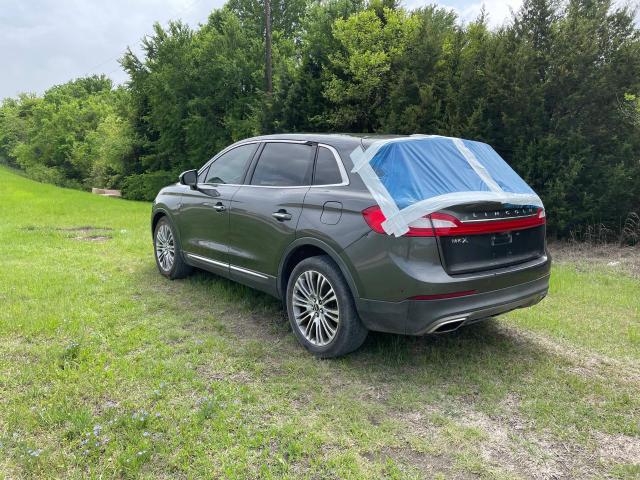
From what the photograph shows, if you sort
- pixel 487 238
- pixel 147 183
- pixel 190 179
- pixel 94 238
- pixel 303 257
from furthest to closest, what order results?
pixel 147 183
pixel 94 238
pixel 190 179
pixel 303 257
pixel 487 238

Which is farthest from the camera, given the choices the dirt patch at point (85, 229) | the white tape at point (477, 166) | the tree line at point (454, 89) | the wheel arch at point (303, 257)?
the dirt patch at point (85, 229)

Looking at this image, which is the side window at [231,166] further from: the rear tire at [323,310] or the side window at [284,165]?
the rear tire at [323,310]

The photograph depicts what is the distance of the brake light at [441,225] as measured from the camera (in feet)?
10.3

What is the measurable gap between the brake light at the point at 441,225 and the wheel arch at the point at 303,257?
40 centimetres

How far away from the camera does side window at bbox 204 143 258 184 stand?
16.0ft

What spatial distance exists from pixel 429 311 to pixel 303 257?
126 centimetres

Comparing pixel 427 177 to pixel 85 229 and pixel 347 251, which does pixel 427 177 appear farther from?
pixel 85 229

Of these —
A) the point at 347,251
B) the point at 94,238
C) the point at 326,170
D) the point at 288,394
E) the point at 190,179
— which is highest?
the point at 326,170

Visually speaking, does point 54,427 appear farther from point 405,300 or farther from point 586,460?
point 586,460

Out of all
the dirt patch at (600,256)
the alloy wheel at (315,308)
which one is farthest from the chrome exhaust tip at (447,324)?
the dirt patch at (600,256)

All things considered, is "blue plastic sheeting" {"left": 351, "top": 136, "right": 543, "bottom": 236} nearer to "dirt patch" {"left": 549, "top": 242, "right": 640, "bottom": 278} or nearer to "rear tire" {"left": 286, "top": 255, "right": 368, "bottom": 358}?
"rear tire" {"left": 286, "top": 255, "right": 368, "bottom": 358}

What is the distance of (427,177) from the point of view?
135 inches

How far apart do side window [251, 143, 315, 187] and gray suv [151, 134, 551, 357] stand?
0.04 ft

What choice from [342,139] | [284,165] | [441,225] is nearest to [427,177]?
[441,225]
